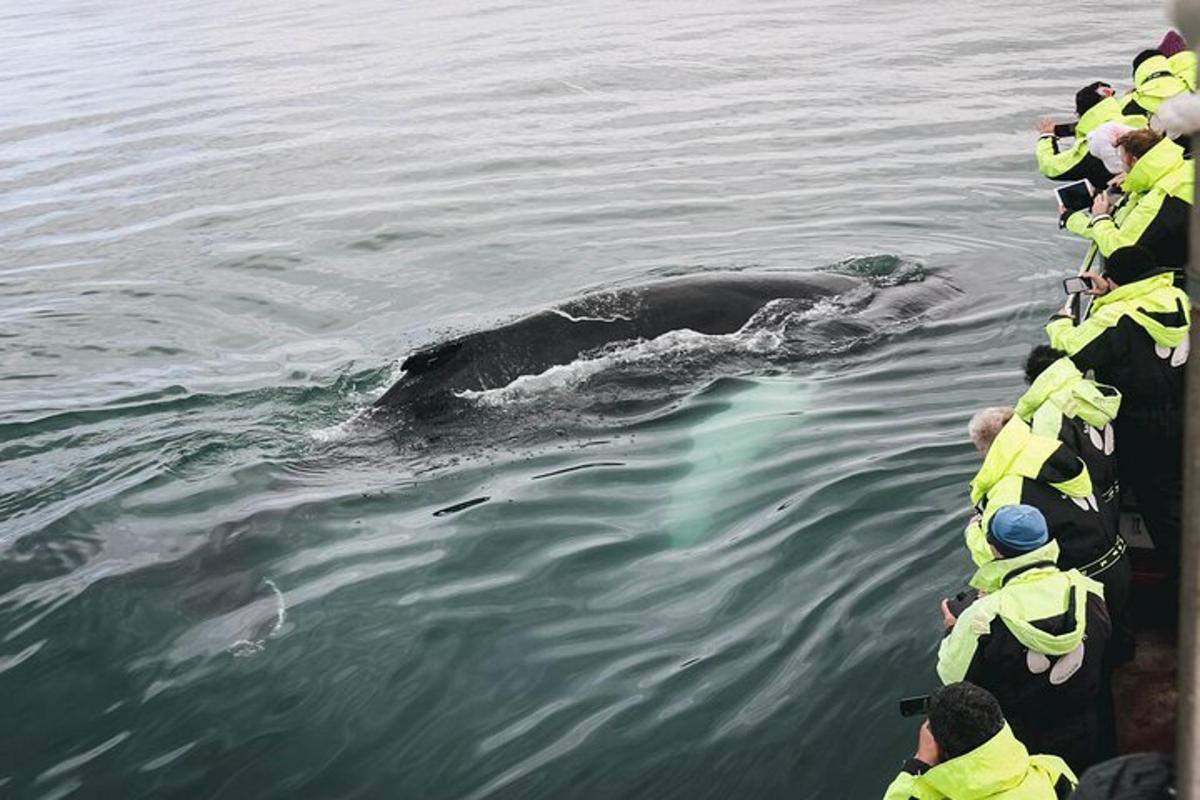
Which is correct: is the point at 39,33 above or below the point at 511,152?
above

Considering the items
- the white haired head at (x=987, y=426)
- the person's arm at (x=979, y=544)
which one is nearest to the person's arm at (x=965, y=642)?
the person's arm at (x=979, y=544)

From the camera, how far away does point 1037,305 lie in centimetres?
1313

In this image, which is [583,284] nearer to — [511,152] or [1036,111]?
[511,152]

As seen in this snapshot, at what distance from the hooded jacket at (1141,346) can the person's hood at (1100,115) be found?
9.53 feet

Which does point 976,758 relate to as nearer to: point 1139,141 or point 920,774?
point 920,774

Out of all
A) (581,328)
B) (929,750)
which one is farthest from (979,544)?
(581,328)

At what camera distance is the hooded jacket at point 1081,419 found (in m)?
6.89

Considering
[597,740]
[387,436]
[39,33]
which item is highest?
[39,33]

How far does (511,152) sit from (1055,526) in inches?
722

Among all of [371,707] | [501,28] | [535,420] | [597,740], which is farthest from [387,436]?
[501,28]

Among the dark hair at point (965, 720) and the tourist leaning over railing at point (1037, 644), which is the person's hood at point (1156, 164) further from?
the dark hair at point (965, 720)

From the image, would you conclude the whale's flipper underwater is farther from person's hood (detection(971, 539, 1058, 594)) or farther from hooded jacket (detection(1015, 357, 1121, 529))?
person's hood (detection(971, 539, 1058, 594))

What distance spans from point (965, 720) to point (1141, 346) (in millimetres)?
3454

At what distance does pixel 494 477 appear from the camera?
1017 centimetres
